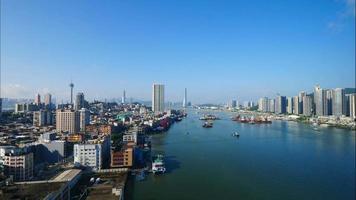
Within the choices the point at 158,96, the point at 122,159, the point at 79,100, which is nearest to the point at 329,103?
the point at 158,96

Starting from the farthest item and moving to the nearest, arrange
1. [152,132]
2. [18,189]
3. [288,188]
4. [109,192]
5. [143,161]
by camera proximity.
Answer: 1. [152,132]
2. [143,161]
3. [288,188]
4. [109,192]
5. [18,189]

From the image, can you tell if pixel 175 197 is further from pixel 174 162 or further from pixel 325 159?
pixel 325 159

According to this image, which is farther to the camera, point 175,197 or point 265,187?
point 265,187

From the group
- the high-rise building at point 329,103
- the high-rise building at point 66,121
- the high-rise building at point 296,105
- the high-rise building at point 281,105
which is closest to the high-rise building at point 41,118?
the high-rise building at point 66,121

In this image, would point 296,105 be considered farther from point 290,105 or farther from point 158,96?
point 158,96

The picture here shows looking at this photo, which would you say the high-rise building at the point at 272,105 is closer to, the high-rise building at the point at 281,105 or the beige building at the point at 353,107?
the high-rise building at the point at 281,105

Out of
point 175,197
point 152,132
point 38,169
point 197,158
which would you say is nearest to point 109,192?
point 175,197
